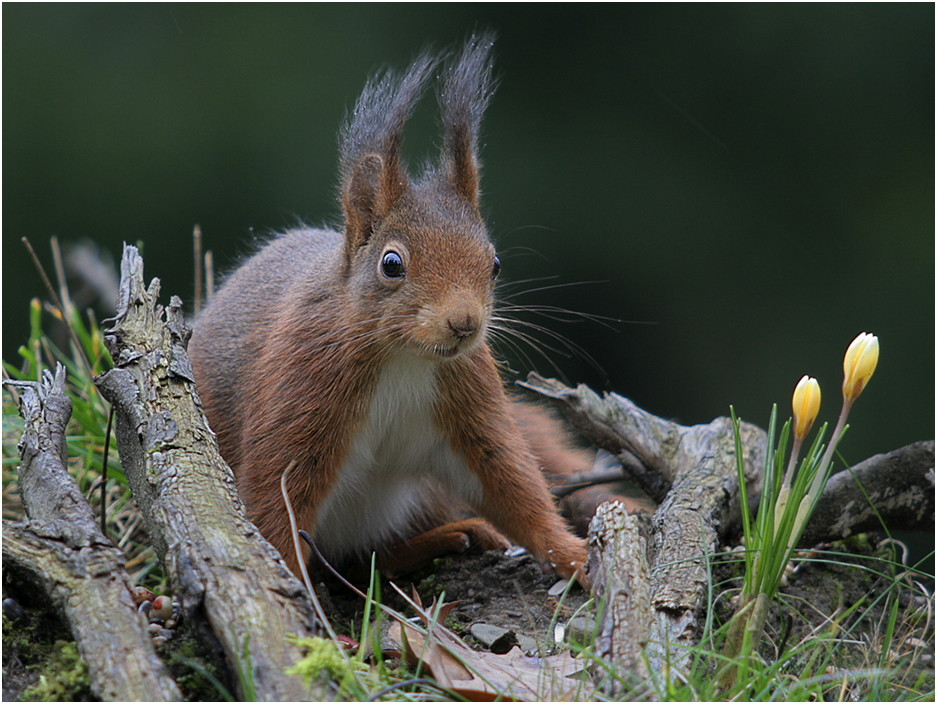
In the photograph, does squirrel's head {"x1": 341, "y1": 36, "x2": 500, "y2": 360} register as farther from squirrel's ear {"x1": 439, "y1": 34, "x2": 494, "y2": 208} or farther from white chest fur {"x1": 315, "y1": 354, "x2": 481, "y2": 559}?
white chest fur {"x1": 315, "y1": 354, "x2": 481, "y2": 559}

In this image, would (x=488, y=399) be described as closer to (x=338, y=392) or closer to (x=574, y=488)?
(x=338, y=392)

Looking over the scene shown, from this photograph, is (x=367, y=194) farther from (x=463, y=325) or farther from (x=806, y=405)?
(x=806, y=405)

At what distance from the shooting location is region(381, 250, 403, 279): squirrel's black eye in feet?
8.03

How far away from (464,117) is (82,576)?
1.50 m

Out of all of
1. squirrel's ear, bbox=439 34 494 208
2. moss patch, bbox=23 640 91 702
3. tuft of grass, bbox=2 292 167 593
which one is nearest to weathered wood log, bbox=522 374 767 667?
squirrel's ear, bbox=439 34 494 208

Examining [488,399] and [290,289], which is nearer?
[488,399]

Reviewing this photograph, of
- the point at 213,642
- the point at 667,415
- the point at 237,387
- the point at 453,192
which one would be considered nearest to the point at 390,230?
the point at 453,192

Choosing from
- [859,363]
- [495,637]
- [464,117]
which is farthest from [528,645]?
[464,117]

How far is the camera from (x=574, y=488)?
3281 millimetres

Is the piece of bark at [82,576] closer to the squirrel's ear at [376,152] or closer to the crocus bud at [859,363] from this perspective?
the squirrel's ear at [376,152]

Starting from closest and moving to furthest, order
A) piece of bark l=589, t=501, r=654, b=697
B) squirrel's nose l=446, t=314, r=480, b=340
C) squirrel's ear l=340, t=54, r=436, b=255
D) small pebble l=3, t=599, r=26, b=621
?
piece of bark l=589, t=501, r=654, b=697 → small pebble l=3, t=599, r=26, b=621 → squirrel's nose l=446, t=314, r=480, b=340 → squirrel's ear l=340, t=54, r=436, b=255

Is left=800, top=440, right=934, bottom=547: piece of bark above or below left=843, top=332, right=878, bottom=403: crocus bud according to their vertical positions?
below

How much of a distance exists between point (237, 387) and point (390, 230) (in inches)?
29.1

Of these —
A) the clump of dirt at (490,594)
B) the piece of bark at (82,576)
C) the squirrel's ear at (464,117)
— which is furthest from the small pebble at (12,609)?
the squirrel's ear at (464,117)
